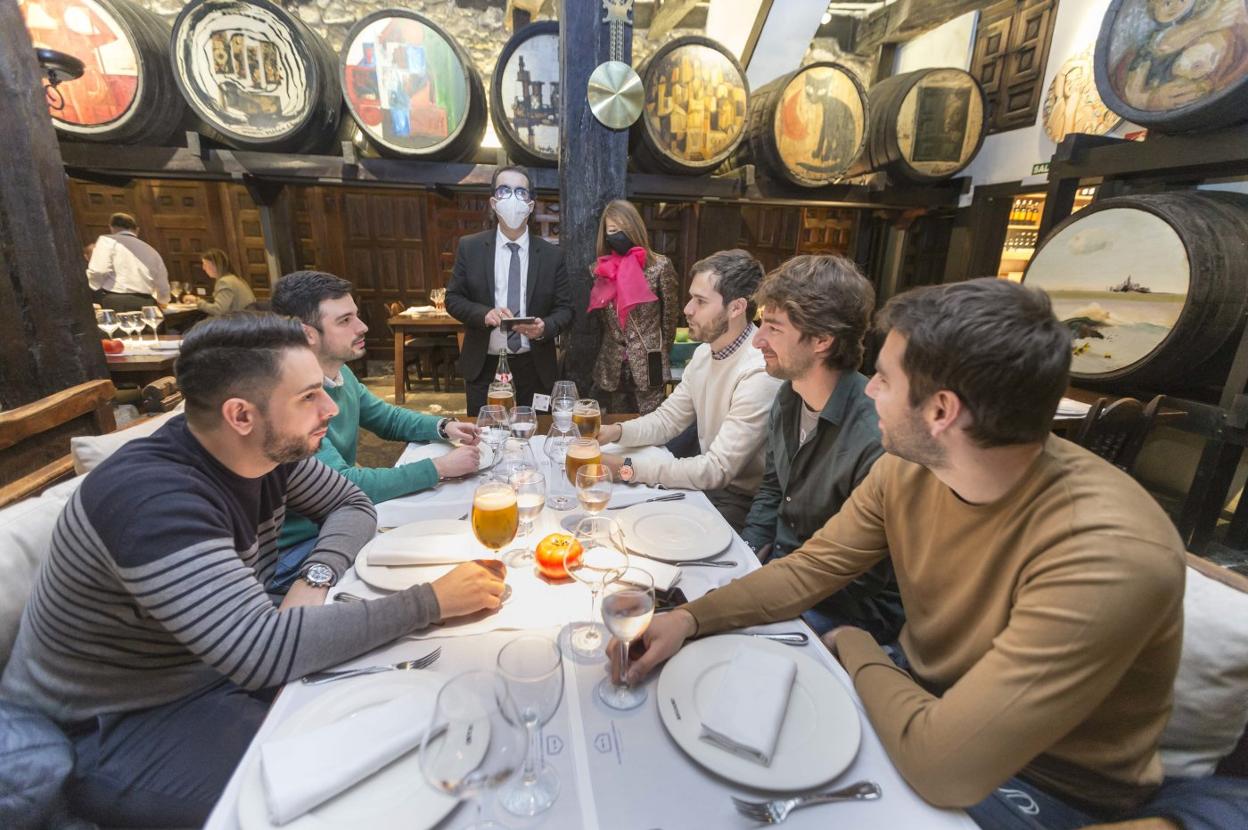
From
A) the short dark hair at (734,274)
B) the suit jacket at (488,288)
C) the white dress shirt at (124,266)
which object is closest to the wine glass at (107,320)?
the white dress shirt at (124,266)

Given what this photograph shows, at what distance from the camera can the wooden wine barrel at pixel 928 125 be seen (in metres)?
4.34

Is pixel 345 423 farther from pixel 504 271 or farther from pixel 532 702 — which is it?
pixel 532 702

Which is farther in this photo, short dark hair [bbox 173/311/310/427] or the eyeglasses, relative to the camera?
the eyeglasses

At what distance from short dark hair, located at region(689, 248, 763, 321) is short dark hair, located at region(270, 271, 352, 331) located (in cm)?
146

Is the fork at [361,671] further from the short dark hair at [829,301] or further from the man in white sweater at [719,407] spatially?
the short dark hair at [829,301]

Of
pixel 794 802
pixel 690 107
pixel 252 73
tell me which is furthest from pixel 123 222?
pixel 794 802

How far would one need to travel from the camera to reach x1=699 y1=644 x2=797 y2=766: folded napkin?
0.86 m

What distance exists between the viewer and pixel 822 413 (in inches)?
67.7

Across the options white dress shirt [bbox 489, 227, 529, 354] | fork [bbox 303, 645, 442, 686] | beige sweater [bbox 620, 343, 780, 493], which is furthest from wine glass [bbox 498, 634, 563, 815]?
white dress shirt [bbox 489, 227, 529, 354]

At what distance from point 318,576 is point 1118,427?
365cm

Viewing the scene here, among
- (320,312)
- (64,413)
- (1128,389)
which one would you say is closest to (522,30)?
(320,312)

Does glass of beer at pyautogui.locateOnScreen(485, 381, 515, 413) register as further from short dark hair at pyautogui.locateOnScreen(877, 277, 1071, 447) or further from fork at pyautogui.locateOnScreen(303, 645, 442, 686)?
short dark hair at pyautogui.locateOnScreen(877, 277, 1071, 447)

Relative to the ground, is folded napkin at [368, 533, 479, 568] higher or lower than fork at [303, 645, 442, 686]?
higher

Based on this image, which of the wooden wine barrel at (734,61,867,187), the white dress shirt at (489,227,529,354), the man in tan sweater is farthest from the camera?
the wooden wine barrel at (734,61,867,187)
